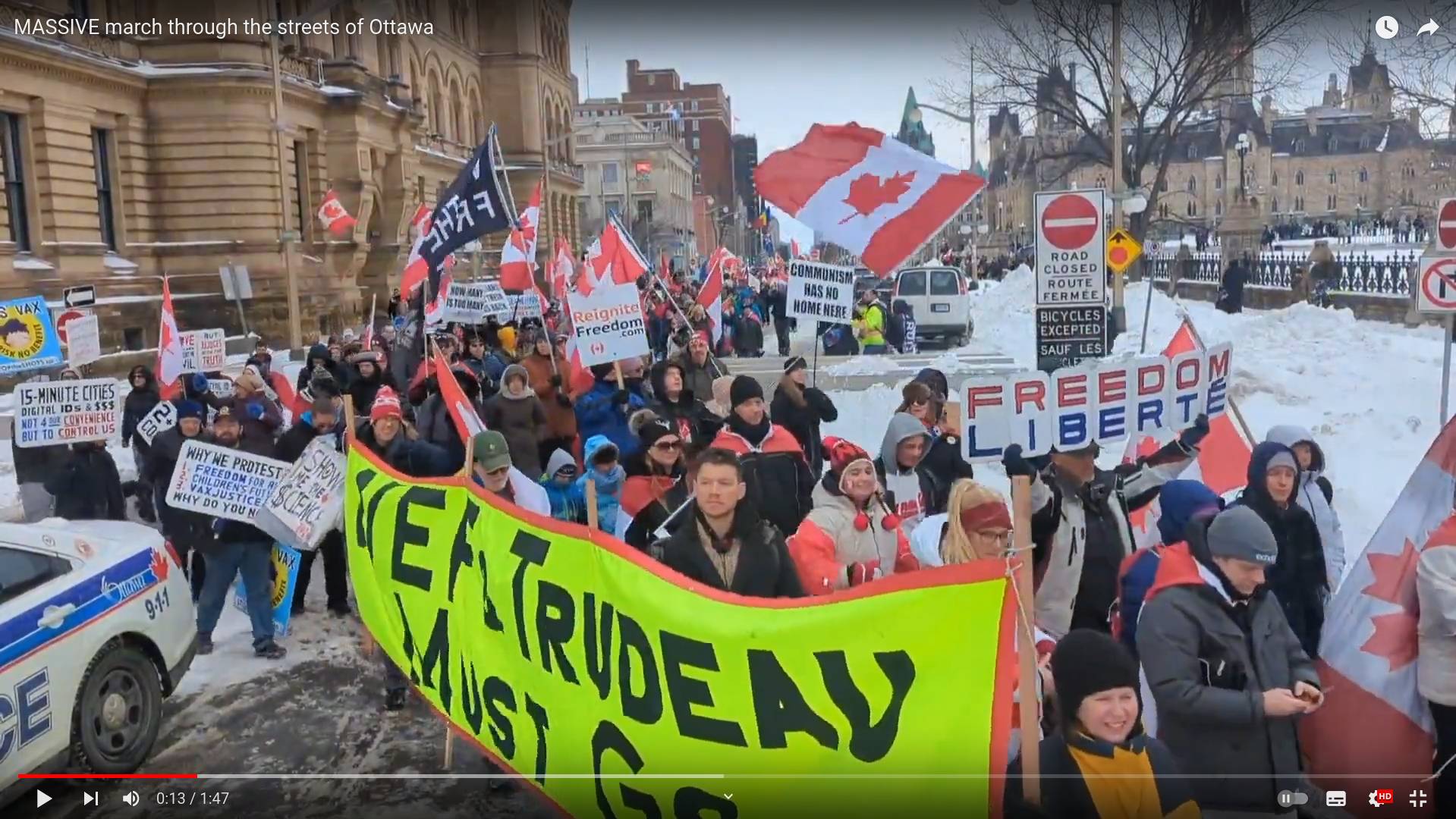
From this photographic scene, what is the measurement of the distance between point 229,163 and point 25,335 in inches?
574

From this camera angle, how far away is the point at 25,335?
9.37 m

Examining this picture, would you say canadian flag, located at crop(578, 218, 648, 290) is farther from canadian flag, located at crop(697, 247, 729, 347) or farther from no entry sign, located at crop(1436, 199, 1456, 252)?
no entry sign, located at crop(1436, 199, 1456, 252)

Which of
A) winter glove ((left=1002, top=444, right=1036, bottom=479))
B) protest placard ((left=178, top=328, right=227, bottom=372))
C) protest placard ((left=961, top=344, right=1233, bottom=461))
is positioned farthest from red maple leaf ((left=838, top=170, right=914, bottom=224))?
protest placard ((left=178, top=328, right=227, bottom=372))

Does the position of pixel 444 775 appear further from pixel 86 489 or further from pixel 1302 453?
pixel 86 489

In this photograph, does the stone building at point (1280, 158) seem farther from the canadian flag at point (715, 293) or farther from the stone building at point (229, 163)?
the stone building at point (229, 163)

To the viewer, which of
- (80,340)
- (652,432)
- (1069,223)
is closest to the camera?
(652,432)

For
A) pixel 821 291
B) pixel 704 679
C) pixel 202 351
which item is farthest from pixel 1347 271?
pixel 704 679

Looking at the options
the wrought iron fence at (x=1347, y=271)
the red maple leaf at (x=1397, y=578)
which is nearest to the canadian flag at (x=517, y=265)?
the wrought iron fence at (x=1347, y=271)

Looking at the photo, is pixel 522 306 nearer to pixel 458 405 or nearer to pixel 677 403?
pixel 677 403

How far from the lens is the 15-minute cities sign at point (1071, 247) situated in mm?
8148

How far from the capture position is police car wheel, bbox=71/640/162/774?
4625mm

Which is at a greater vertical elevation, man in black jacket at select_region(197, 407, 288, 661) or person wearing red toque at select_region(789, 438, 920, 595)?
person wearing red toque at select_region(789, 438, 920, 595)

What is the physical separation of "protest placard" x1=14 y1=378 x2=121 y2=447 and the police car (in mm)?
2855

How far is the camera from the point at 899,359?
19.0 meters
